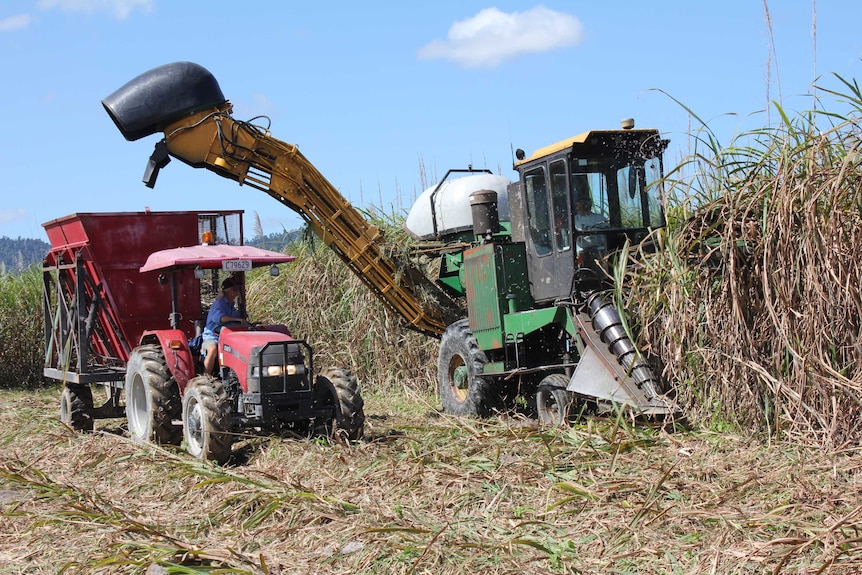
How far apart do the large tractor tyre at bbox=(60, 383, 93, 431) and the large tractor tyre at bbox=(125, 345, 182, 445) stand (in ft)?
4.27

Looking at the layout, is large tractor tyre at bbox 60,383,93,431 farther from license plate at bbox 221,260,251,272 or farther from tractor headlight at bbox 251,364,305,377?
tractor headlight at bbox 251,364,305,377

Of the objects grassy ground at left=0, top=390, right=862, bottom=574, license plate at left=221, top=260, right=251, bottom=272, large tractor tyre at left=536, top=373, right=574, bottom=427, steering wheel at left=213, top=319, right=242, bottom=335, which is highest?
license plate at left=221, top=260, right=251, bottom=272

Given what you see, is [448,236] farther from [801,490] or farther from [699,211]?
[801,490]

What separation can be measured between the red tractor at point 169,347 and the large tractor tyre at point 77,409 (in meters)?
0.01

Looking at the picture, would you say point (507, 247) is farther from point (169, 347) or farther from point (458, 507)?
point (458, 507)

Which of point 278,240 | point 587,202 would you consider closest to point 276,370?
point 587,202

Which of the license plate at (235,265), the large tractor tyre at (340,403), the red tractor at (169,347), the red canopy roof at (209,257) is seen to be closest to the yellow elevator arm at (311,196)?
the red tractor at (169,347)

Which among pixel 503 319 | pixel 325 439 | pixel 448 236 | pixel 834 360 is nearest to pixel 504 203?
pixel 448 236

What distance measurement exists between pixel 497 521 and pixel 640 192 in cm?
468

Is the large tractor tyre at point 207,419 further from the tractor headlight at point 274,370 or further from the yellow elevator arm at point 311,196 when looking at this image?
the yellow elevator arm at point 311,196

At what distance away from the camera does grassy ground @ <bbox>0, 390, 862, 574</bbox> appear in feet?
16.5

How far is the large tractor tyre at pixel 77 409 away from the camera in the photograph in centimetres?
1073

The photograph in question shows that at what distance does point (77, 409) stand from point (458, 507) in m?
6.05

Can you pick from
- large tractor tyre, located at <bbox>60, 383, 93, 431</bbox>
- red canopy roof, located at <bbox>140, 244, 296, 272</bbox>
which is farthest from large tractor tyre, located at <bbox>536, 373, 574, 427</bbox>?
large tractor tyre, located at <bbox>60, 383, 93, 431</bbox>
